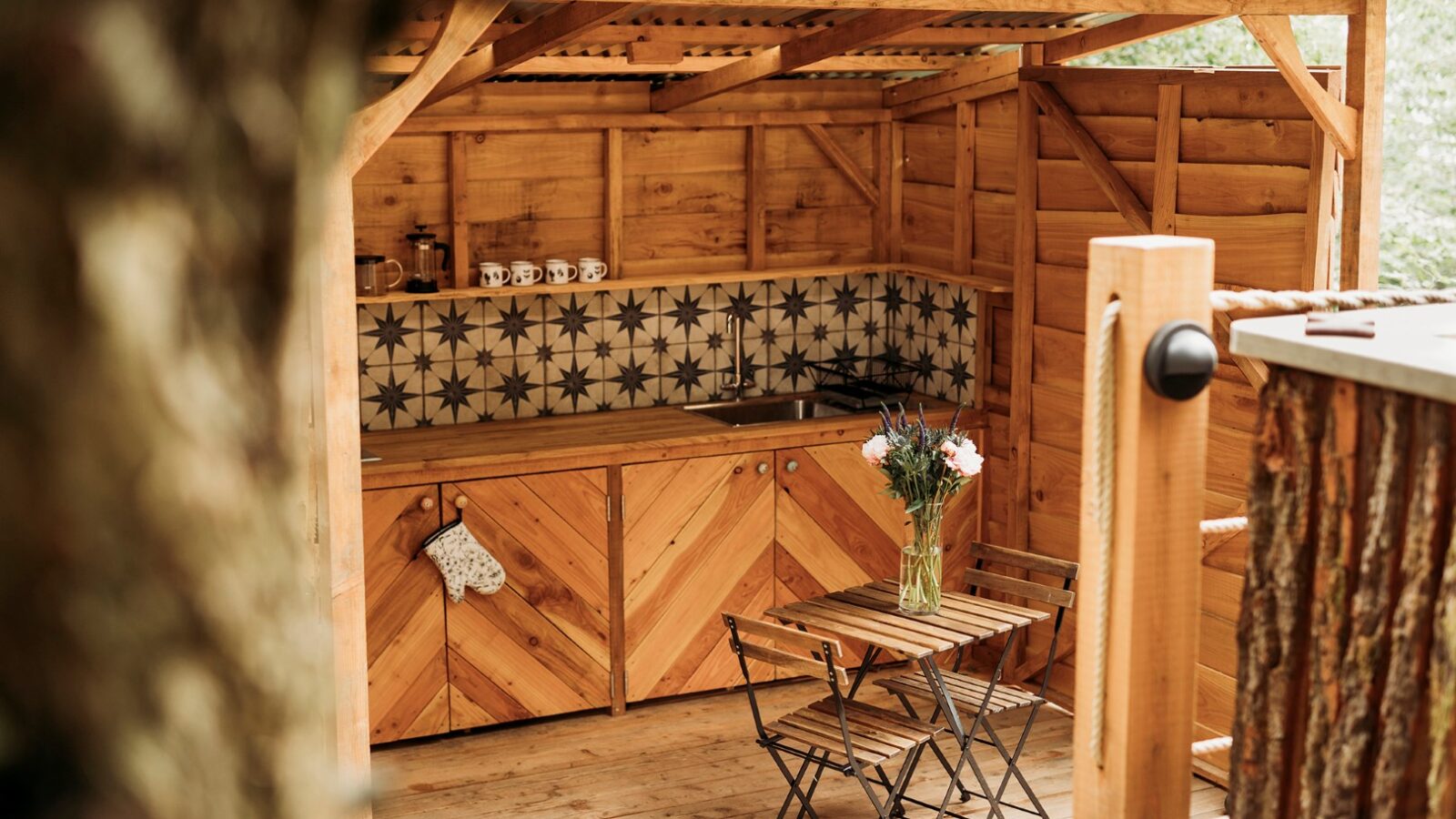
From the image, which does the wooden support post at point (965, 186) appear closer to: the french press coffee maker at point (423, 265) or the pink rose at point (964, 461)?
the pink rose at point (964, 461)

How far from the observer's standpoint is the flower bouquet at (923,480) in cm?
450

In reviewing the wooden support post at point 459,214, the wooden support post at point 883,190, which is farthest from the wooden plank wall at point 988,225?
the wooden support post at point 459,214

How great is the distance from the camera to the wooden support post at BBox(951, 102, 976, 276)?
248 inches

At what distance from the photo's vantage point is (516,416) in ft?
20.4

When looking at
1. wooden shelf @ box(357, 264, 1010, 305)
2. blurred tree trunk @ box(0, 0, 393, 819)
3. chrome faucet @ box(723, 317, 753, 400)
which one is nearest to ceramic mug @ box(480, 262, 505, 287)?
wooden shelf @ box(357, 264, 1010, 305)

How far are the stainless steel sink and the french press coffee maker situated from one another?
129 cm

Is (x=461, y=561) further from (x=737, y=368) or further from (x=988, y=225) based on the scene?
(x=988, y=225)

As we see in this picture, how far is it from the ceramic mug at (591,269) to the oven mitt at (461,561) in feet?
4.00

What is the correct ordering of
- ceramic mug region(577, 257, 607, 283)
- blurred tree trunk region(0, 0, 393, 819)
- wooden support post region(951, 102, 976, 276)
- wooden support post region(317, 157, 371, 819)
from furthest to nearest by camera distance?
wooden support post region(951, 102, 976, 276) → ceramic mug region(577, 257, 607, 283) → wooden support post region(317, 157, 371, 819) → blurred tree trunk region(0, 0, 393, 819)

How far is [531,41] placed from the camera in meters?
4.46

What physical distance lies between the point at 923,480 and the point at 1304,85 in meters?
1.58

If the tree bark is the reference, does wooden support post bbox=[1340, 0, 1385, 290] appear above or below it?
above

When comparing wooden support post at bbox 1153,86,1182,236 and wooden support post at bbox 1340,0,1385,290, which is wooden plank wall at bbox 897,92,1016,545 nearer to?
wooden support post at bbox 1153,86,1182,236

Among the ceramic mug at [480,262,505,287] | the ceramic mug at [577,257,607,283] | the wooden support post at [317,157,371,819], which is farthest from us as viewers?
the ceramic mug at [577,257,607,283]
